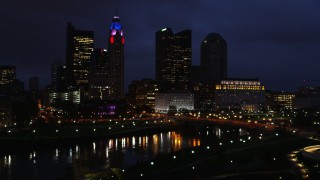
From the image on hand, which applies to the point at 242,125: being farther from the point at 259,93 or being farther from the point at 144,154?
the point at 259,93

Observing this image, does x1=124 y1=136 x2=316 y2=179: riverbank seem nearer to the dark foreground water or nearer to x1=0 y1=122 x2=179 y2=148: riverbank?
the dark foreground water

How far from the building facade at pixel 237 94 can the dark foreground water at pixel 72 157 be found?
10475 cm

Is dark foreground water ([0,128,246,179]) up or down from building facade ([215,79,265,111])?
down

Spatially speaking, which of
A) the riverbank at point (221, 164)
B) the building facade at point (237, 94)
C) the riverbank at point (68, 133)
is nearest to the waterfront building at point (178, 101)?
the building facade at point (237, 94)

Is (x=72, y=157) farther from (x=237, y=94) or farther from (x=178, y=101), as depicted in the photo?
(x=178, y=101)

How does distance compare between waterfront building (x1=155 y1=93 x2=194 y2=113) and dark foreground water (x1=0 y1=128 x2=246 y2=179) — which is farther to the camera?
waterfront building (x1=155 y1=93 x2=194 y2=113)

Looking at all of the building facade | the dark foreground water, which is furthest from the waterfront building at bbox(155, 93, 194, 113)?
the dark foreground water

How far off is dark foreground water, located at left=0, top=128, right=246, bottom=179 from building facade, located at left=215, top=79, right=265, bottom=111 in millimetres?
104748

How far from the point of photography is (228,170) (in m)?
40.9

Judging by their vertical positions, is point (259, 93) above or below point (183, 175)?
above

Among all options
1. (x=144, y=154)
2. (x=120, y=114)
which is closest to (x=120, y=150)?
(x=144, y=154)

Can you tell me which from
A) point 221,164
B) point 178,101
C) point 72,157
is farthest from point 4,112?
point 178,101

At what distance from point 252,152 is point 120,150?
24345 millimetres

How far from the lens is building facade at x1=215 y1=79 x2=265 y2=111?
176625 mm
